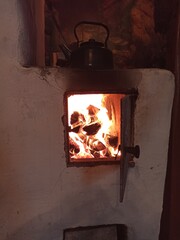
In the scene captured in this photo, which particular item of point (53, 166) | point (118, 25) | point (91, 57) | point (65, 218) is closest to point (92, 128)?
point (53, 166)

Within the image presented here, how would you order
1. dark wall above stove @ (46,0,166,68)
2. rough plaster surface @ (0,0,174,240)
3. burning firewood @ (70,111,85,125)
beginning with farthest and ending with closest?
dark wall above stove @ (46,0,166,68) → burning firewood @ (70,111,85,125) → rough plaster surface @ (0,0,174,240)

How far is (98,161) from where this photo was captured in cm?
176

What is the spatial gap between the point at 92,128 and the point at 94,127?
17 millimetres

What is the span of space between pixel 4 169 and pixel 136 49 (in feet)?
6.94

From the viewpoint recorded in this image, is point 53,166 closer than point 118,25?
Yes

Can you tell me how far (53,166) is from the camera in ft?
5.64

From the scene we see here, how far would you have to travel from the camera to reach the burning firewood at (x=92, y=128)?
6.07 ft

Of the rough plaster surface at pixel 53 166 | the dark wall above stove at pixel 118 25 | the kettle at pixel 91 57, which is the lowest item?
the rough plaster surface at pixel 53 166

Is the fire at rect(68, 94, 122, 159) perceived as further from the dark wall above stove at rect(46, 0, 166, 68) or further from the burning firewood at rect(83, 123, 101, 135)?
the dark wall above stove at rect(46, 0, 166, 68)

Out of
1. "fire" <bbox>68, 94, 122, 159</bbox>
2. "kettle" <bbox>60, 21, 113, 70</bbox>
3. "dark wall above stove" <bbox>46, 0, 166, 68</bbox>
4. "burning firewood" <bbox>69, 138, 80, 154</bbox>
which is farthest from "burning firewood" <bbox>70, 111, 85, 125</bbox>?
"dark wall above stove" <bbox>46, 0, 166, 68</bbox>

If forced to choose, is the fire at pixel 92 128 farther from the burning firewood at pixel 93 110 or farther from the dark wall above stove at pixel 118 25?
the dark wall above stove at pixel 118 25

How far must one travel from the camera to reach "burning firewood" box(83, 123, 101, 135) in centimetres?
185

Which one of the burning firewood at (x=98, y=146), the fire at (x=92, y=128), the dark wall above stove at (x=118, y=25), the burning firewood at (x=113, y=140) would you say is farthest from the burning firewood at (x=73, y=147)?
the dark wall above stove at (x=118, y=25)

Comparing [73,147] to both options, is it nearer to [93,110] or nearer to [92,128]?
[92,128]
